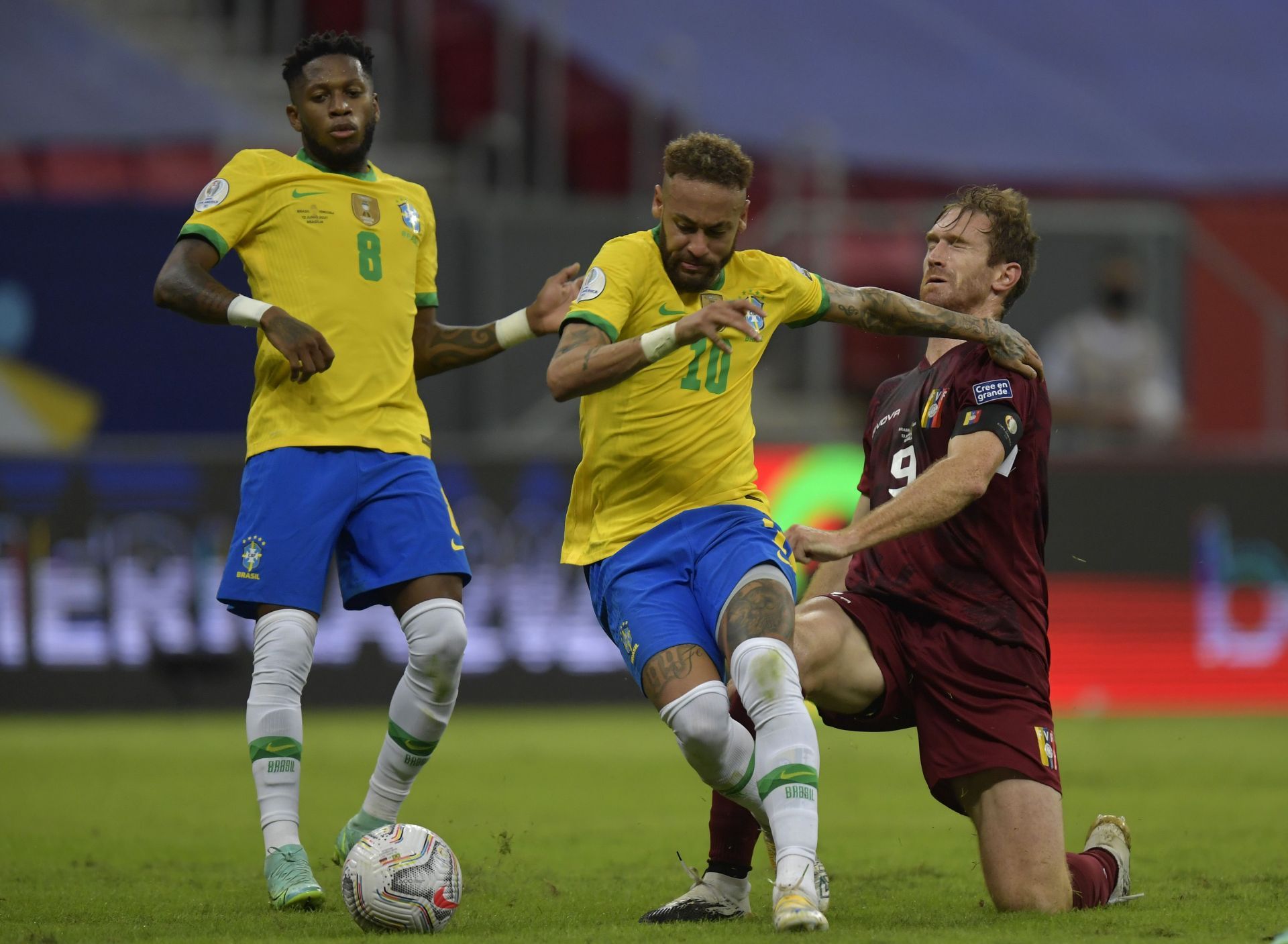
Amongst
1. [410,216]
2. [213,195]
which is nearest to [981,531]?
[410,216]

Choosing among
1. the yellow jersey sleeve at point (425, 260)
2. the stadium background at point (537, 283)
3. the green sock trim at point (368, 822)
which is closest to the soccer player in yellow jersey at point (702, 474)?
the yellow jersey sleeve at point (425, 260)

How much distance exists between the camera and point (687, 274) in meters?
5.47

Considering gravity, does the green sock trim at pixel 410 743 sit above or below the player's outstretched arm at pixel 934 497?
below

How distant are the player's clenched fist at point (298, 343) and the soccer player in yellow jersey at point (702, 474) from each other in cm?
82

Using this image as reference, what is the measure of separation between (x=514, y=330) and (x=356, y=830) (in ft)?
5.86

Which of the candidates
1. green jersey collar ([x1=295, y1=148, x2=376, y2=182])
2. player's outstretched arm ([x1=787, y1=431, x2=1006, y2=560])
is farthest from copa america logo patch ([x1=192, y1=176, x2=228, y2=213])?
player's outstretched arm ([x1=787, y1=431, x2=1006, y2=560])

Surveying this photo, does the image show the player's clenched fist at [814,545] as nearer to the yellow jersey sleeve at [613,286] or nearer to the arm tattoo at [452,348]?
the yellow jersey sleeve at [613,286]

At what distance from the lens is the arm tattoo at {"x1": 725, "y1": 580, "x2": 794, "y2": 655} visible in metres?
5.18

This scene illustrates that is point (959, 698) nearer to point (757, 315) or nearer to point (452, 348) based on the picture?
point (757, 315)

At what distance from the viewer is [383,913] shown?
5008 mm

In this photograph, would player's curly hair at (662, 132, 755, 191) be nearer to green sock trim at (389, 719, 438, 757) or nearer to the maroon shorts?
the maroon shorts

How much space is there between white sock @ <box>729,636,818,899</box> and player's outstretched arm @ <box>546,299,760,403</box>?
0.84 meters

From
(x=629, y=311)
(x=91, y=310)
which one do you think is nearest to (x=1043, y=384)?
(x=629, y=311)

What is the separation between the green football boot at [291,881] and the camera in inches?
215
